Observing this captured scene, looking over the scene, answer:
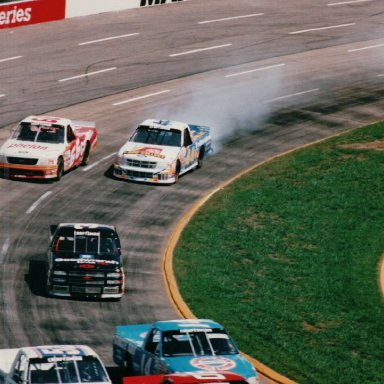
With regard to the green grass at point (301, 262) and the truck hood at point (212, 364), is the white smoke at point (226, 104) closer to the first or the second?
the green grass at point (301, 262)

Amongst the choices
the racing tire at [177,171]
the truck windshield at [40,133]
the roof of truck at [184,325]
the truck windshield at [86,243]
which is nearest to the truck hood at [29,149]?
the truck windshield at [40,133]

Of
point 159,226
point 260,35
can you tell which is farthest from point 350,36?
point 159,226

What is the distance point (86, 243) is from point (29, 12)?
24773mm

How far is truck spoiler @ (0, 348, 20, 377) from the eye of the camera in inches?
918

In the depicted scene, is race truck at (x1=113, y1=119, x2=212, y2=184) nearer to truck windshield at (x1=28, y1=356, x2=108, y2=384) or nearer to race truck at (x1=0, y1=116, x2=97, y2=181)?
race truck at (x1=0, y1=116, x2=97, y2=181)

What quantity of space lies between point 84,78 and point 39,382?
98.4 ft

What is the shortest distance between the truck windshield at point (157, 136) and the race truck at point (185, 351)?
16.4 m

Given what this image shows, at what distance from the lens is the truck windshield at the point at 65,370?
2222cm

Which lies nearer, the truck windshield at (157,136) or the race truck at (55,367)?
the race truck at (55,367)

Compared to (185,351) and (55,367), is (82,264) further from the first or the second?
(55,367)

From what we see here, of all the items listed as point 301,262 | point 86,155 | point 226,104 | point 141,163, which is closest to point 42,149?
point 86,155

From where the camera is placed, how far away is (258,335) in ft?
98.1

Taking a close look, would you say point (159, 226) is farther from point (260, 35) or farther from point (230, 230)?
point (260, 35)

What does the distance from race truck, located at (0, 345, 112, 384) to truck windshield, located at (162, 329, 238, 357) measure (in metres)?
2.03
